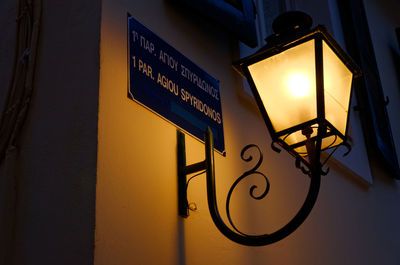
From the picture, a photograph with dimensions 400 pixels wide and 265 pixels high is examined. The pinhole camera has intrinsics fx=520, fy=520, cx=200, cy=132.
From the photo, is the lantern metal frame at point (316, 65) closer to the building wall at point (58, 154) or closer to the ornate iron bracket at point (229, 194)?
the ornate iron bracket at point (229, 194)

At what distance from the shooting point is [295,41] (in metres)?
1.73

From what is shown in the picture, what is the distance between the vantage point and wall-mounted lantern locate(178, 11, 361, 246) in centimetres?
163

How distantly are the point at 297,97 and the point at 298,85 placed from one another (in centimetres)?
4

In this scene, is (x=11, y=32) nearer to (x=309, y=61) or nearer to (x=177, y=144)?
(x=177, y=144)

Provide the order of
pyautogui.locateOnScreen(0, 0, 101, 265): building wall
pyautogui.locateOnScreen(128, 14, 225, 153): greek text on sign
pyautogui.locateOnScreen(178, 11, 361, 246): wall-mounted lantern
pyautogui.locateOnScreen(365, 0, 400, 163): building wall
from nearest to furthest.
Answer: pyautogui.locateOnScreen(0, 0, 101, 265): building wall, pyautogui.locateOnScreen(178, 11, 361, 246): wall-mounted lantern, pyautogui.locateOnScreen(128, 14, 225, 153): greek text on sign, pyautogui.locateOnScreen(365, 0, 400, 163): building wall

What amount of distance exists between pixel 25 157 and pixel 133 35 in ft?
1.85

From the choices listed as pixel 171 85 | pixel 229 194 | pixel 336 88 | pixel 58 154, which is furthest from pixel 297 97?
pixel 58 154

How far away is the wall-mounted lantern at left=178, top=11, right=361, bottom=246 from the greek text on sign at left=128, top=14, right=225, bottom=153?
0.18m

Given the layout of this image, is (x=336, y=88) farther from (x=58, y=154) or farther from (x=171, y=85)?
(x=58, y=154)

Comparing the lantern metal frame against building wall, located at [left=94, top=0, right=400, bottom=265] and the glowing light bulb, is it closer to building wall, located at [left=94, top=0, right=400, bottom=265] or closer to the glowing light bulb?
the glowing light bulb

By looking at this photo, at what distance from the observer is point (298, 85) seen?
170 cm

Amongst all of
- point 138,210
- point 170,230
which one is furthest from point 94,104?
point 170,230

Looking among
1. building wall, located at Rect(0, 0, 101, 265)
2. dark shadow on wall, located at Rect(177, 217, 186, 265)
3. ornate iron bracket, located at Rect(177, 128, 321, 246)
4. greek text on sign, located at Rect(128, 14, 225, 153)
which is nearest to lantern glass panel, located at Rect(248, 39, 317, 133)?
ornate iron bracket, located at Rect(177, 128, 321, 246)

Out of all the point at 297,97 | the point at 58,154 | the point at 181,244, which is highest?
the point at 297,97
